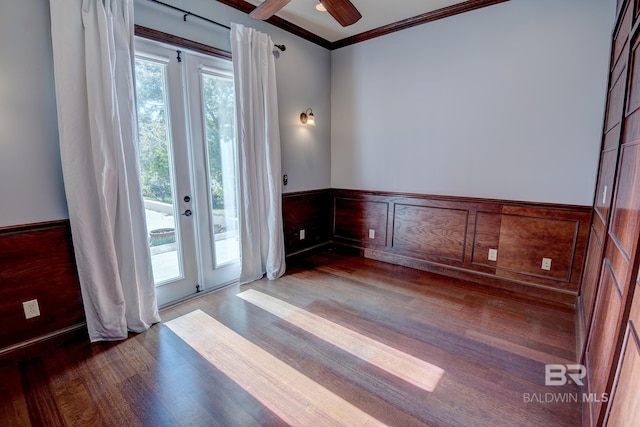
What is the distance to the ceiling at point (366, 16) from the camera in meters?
2.93

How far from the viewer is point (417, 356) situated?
2.09m

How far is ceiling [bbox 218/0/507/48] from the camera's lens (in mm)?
2932

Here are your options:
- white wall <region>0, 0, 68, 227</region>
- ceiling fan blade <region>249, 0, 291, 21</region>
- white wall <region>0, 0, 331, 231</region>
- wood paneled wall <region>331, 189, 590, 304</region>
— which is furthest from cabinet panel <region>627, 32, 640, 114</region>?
white wall <region>0, 0, 68, 227</region>

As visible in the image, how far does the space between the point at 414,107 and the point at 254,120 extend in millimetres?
1773

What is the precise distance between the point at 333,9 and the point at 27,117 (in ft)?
6.97

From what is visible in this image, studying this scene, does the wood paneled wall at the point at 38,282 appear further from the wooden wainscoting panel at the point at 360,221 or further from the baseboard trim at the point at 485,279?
the baseboard trim at the point at 485,279

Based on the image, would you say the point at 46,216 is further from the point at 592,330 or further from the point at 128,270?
the point at 592,330

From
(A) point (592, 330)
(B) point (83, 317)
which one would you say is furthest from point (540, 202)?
(B) point (83, 317)

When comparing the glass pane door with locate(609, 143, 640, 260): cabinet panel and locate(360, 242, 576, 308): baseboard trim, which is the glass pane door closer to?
locate(360, 242, 576, 308): baseboard trim

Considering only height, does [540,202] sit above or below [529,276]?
above

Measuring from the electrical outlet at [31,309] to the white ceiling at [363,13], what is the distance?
301 cm

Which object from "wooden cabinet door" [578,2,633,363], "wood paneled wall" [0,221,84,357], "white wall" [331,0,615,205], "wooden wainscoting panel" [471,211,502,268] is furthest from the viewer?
"wooden wainscoting panel" [471,211,502,268]

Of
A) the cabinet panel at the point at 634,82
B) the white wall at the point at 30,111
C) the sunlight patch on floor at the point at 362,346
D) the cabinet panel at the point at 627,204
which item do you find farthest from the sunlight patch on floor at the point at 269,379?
the cabinet panel at the point at 634,82

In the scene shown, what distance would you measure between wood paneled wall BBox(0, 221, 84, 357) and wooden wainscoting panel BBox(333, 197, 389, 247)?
293cm
